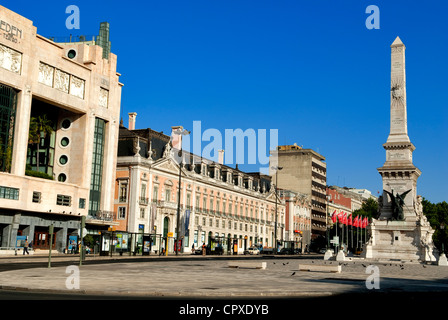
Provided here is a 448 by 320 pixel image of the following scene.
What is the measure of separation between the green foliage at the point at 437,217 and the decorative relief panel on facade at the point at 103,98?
6067 centimetres

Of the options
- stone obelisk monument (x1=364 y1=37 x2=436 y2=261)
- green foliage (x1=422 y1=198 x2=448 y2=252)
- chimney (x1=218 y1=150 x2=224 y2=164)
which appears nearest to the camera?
stone obelisk monument (x1=364 y1=37 x2=436 y2=261)

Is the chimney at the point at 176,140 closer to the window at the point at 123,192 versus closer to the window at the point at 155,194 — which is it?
the window at the point at 155,194

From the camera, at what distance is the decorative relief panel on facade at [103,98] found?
212 feet

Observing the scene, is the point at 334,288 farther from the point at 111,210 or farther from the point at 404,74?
the point at 111,210

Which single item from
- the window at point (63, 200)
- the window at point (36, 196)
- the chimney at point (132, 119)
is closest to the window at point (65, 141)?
the window at point (63, 200)

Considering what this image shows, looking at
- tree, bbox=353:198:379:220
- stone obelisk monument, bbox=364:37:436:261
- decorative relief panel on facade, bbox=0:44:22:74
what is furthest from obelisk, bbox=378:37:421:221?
tree, bbox=353:198:379:220

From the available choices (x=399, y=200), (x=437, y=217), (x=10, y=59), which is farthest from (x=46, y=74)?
(x=437, y=217)

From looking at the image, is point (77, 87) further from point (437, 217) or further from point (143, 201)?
point (437, 217)

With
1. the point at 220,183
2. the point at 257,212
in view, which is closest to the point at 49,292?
the point at 220,183

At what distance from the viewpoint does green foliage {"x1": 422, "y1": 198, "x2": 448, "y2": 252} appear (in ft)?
312

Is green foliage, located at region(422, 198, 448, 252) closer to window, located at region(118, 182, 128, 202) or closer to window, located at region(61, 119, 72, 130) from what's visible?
window, located at region(118, 182, 128, 202)

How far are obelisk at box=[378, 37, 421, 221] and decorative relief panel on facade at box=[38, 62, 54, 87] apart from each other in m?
35.5

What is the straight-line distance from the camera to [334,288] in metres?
18.0

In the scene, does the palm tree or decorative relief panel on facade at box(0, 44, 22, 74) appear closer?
decorative relief panel on facade at box(0, 44, 22, 74)
